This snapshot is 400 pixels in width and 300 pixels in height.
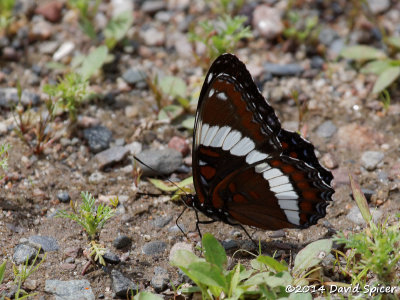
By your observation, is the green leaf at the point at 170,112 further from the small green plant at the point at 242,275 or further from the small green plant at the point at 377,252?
the small green plant at the point at 377,252

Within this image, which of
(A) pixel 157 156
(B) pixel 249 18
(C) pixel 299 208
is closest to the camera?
(C) pixel 299 208

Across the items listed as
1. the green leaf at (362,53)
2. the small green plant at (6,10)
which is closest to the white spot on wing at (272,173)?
the green leaf at (362,53)

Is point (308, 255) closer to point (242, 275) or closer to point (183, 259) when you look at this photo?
point (242, 275)

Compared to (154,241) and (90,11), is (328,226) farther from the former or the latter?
(90,11)

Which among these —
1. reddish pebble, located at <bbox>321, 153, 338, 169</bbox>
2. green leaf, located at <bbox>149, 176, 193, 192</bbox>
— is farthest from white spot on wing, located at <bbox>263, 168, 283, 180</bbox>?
reddish pebble, located at <bbox>321, 153, 338, 169</bbox>

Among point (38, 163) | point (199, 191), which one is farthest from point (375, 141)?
point (38, 163)

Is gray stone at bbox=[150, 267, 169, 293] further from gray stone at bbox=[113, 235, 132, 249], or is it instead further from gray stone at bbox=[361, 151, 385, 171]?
gray stone at bbox=[361, 151, 385, 171]

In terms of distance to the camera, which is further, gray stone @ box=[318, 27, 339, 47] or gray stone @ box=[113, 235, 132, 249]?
gray stone @ box=[318, 27, 339, 47]
